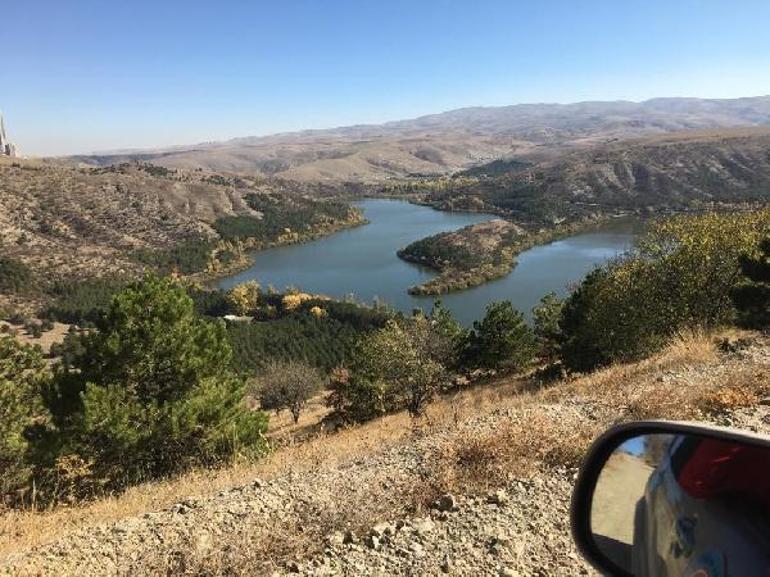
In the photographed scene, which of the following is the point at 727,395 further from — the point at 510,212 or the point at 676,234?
the point at 510,212

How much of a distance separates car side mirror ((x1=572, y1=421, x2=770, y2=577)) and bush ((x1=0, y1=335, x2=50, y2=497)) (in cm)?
1118

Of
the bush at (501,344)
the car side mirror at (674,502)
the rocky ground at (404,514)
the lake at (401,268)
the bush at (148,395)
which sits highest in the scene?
the car side mirror at (674,502)

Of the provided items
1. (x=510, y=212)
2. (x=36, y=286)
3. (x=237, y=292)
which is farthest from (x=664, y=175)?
(x=36, y=286)

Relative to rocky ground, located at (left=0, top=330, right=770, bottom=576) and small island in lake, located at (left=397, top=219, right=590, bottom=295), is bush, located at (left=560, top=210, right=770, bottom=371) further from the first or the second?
small island in lake, located at (left=397, top=219, right=590, bottom=295)

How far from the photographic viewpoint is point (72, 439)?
1089 cm

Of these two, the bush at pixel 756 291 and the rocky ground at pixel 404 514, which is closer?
the rocky ground at pixel 404 514

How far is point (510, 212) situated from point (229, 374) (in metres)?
158

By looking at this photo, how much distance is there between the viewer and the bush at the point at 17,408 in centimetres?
1137

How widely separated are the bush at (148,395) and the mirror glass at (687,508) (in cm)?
907

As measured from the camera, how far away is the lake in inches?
3607

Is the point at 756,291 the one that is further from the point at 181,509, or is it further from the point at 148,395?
the point at 181,509

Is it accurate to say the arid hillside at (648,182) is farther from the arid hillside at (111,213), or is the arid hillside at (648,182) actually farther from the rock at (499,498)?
the rock at (499,498)

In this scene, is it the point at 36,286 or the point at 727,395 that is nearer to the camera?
the point at 727,395

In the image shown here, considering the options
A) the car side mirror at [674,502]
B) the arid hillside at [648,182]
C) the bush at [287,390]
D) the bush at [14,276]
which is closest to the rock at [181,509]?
the car side mirror at [674,502]
